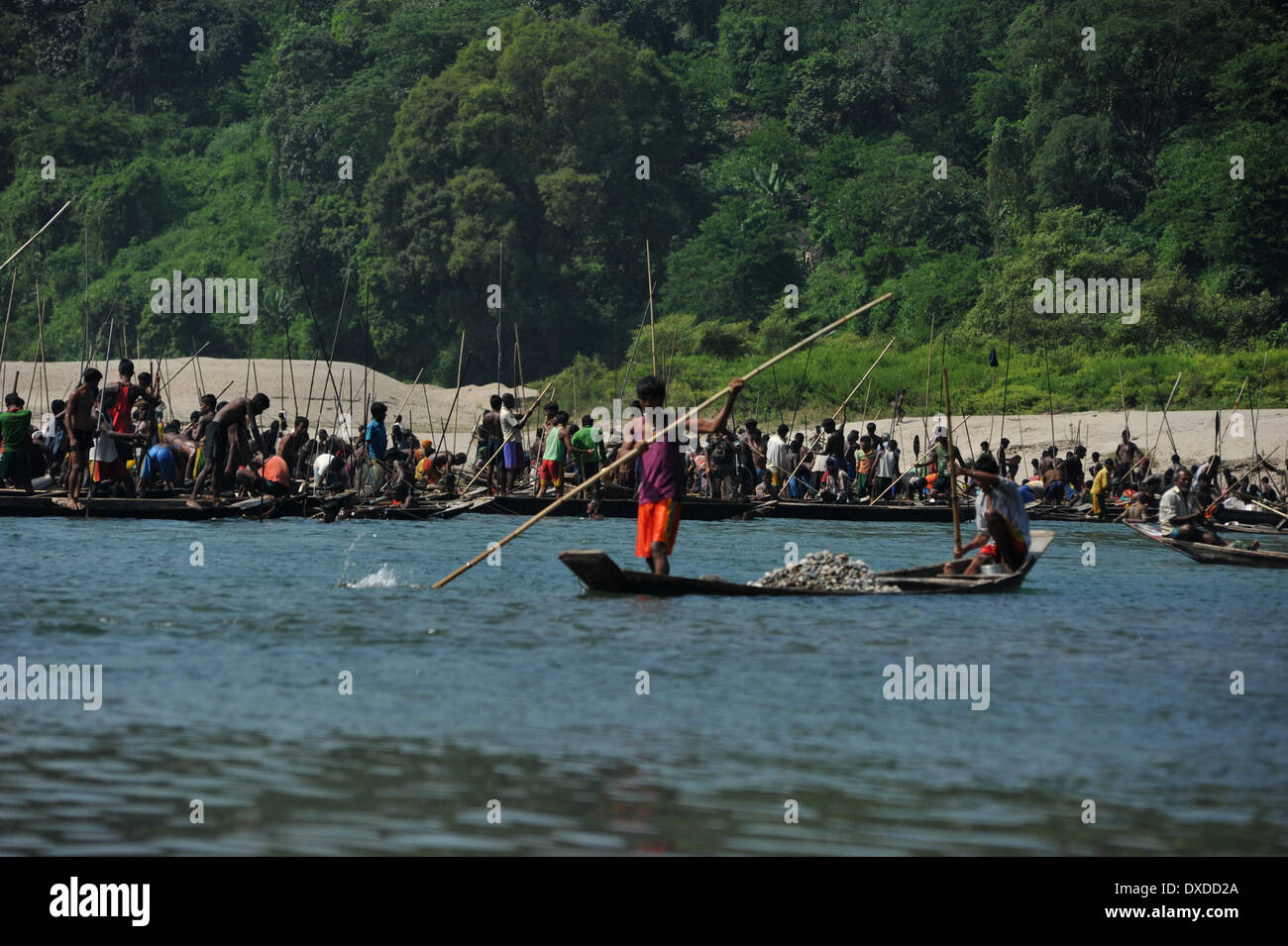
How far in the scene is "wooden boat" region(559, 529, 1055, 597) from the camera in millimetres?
12547

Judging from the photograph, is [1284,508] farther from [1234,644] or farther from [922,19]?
[922,19]

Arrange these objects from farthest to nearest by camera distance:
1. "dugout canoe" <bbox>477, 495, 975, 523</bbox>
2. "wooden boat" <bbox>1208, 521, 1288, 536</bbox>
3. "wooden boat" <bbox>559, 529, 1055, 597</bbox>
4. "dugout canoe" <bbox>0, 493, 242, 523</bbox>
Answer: "dugout canoe" <bbox>477, 495, 975, 523</bbox> → "wooden boat" <bbox>1208, 521, 1288, 536</bbox> → "dugout canoe" <bbox>0, 493, 242, 523</bbox> → "wooden boat" <bbox>559, 529, 1055, 597</bbox>

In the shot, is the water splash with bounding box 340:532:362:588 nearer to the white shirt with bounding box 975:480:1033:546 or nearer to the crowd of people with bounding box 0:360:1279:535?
the crowd of people with bounding box 0:360:1279:535

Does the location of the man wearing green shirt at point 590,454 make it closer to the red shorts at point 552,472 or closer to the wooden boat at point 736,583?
the red shorts at point 552,472

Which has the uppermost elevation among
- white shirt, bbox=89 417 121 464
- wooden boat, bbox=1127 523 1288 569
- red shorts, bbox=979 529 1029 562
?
white shirt, bbox=89 417 121 464

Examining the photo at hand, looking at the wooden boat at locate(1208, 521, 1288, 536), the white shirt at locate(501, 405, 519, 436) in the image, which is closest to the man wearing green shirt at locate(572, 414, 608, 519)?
the white shirt at locate(501, 405, 519, 436)

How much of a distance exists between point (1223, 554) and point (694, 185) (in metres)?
39.4

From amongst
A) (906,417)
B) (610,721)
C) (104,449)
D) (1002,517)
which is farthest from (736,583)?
(906,417)

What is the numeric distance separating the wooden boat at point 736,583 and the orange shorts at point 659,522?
252mm

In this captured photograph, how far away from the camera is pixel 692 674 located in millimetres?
10172

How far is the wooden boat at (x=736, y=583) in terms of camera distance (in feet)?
41.2

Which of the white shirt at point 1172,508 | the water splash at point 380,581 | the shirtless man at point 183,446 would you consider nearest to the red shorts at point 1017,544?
the white shirt at point 1172,508

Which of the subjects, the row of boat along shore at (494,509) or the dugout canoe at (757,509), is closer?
the row of boat along shore at (494,509)

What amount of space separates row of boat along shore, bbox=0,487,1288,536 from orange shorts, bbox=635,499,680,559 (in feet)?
24.0
